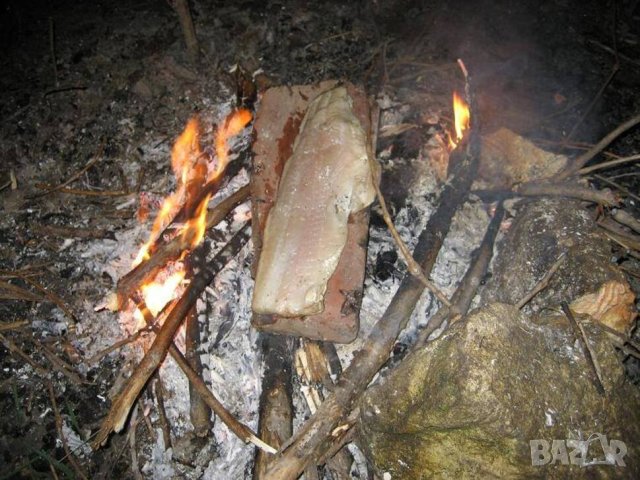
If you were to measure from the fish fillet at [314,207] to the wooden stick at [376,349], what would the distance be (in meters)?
0.53

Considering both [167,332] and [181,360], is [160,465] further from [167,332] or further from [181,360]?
[167,332]

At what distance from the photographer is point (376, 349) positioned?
294 centimetres

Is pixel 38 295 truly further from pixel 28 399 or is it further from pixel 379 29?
pixel 379 29

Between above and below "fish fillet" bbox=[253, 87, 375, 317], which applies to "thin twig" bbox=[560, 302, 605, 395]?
below

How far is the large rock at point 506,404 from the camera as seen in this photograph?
6.96 feet

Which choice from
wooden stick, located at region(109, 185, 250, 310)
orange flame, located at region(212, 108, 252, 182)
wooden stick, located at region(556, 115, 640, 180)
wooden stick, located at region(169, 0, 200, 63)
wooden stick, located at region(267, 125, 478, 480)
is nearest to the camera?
wooden stick, located at region(267, 125, 478, 480)

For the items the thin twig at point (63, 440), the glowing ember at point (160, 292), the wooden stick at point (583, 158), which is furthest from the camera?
the glowing ember at point (160, 292)

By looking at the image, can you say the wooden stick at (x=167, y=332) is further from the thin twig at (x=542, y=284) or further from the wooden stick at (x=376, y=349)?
the thin twig at (x=542, y=284)

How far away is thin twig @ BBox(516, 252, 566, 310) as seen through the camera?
2598 millimetres

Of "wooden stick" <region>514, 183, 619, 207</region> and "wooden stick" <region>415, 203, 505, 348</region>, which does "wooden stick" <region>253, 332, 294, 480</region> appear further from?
"wooden stick" <region>514, 183, 619, 207</region>

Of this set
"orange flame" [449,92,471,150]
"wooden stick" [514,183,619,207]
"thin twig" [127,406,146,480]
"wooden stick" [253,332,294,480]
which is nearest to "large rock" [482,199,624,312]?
"wooden stick" [514,183,619,207]

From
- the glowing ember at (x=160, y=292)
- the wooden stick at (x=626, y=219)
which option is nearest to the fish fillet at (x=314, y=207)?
the glowing ember at (x=160, y=292)

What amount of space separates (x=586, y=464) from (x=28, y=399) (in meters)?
3.98

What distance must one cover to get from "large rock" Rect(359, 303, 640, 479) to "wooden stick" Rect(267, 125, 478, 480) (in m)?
0.32
